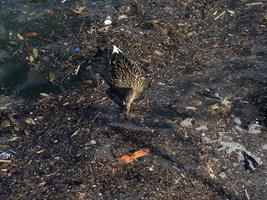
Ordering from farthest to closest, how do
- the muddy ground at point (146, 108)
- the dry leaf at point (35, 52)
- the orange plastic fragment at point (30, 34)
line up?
1. the orange plastic fragment at point (30, 34)
2. the dry leaf at point (35, 52)
3. the muddy ground at point (146, 108)

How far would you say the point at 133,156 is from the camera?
6.37 metres

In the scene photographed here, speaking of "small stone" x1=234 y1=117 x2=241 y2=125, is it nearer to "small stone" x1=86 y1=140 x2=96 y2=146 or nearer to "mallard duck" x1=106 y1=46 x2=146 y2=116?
"mallard duck" x1=106 y1=46 x2=146 y2=116

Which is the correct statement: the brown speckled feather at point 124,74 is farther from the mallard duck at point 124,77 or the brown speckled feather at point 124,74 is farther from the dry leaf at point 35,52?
the dry leaf at point 35,52

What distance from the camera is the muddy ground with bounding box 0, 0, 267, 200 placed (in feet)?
20.0

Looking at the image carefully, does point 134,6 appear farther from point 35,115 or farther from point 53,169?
point 53,169

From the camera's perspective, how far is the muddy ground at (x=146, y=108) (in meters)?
6.10

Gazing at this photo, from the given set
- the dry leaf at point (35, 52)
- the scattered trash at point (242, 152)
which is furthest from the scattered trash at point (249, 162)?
the dry leaf at point (35, 52)

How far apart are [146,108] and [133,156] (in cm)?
94

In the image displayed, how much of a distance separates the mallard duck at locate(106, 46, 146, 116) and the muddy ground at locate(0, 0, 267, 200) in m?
0.17

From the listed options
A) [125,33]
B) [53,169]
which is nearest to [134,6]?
[125,33]

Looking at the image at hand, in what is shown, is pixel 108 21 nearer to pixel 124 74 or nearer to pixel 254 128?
pixel 124 74

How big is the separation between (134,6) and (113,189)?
13.9 ft

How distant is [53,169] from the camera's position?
627cm

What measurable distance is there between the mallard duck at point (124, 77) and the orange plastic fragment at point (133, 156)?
0.84 meters
